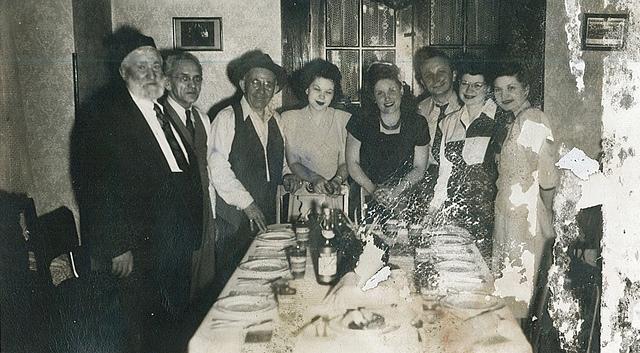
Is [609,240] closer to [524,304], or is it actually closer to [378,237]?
[524,304]

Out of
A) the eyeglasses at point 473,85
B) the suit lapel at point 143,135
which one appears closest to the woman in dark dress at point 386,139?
the eyeglasses at point 473,85

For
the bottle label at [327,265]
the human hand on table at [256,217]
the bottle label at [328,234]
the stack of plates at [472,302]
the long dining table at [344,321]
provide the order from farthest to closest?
the human hand on table at [256,217]
the bottle label at [328,234]
the bottle label at [327,265]
the stack of plates at [472,302]
the long dining table at [344,321]

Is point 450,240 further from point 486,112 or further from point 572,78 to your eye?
point 572,78

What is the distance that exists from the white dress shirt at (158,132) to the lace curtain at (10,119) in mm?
287

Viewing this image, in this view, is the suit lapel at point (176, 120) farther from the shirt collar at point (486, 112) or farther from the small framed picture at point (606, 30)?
the small framed picture at point (606, 30)

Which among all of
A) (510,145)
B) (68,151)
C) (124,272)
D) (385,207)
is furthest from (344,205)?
(68,151)

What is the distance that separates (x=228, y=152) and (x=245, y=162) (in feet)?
0.17

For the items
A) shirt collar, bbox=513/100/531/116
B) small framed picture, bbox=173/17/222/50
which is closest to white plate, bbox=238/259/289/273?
small framed picture, bbox=173/17/222/50

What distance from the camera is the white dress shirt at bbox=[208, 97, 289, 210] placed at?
1.45 meters

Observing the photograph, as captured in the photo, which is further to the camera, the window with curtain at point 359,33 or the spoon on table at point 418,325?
the window with curtain at point 359,33

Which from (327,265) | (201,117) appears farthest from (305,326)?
(201,117)

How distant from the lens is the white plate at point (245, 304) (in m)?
1.15

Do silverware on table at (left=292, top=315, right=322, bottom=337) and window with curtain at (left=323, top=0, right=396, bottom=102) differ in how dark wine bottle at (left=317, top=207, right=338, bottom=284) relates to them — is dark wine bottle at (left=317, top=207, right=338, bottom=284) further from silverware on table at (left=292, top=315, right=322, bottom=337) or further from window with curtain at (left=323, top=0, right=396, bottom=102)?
window with curtain at (left=323, top=0, right=396, bottom=102)

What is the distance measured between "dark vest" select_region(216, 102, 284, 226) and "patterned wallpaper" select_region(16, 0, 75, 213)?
41 cm
